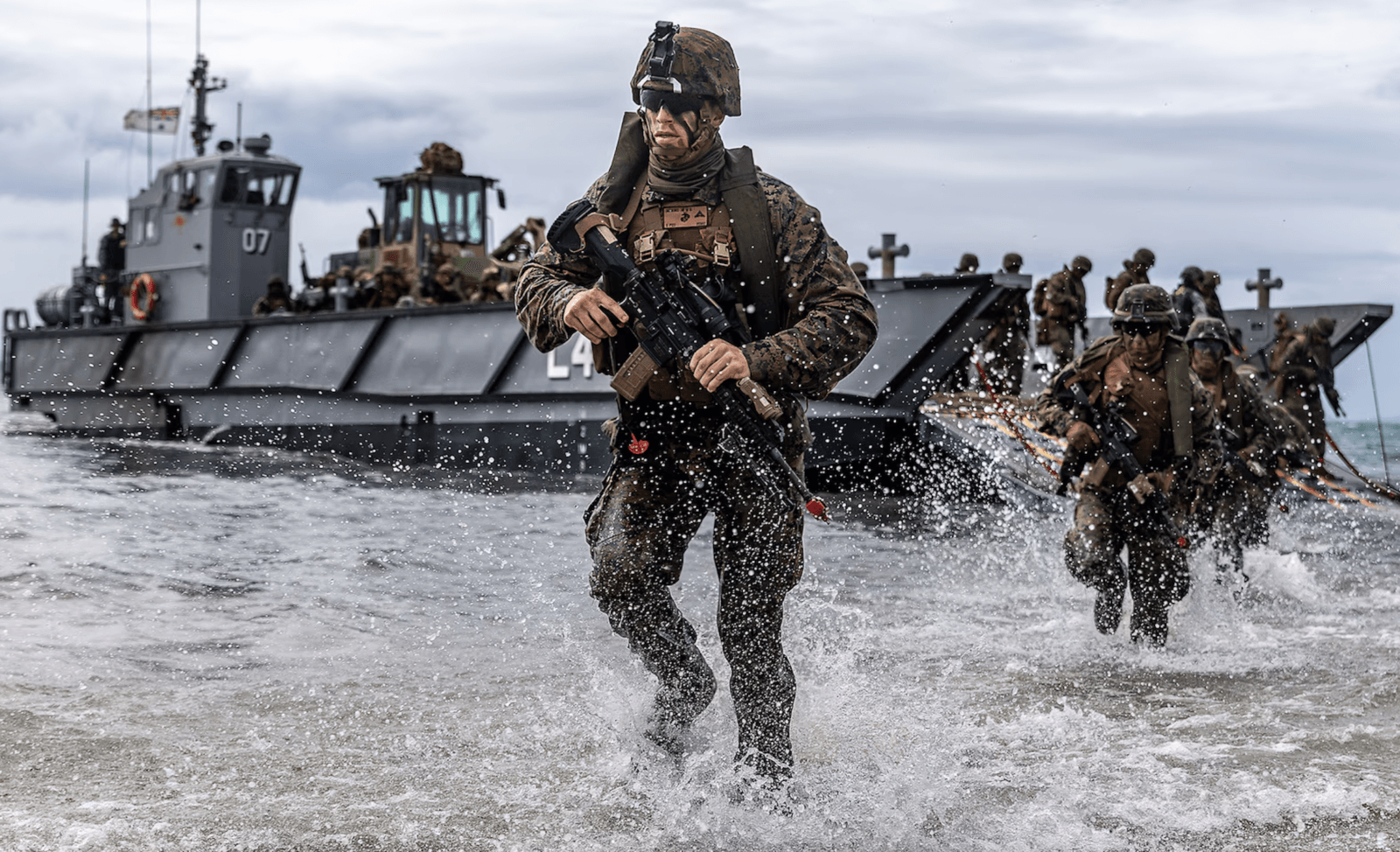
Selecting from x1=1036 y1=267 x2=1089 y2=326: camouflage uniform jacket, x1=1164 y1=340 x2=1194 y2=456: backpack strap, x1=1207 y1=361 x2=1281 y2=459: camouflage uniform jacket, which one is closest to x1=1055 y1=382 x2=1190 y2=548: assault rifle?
x1=1164 y1=340 x2=1194 y2=456: backpack strap

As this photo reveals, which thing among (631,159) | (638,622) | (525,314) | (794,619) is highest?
(631,159)

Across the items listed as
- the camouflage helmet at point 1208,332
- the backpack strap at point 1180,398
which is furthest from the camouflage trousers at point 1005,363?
the backpack strap at point 1180,398

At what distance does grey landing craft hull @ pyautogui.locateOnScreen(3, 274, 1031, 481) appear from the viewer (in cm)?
1438

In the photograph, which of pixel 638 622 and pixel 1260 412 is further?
pixel 1260 412

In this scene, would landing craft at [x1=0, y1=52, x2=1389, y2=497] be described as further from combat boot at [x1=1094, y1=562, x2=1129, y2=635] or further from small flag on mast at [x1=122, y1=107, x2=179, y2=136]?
combat boot at [x1=1094, y1=562, x2=1129, y2=635]

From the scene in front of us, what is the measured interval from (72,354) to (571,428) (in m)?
10.6

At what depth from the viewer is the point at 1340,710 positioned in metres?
5.45

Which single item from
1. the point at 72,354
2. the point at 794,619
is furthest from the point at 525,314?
the point at 72,354

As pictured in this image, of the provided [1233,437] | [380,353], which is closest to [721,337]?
[1233,437]

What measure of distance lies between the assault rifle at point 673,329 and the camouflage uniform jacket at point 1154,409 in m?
3.57

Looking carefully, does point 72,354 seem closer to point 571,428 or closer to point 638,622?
point 571,428

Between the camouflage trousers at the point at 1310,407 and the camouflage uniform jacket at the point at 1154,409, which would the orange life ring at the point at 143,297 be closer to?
the camouflage trousers at the point at 1310,407

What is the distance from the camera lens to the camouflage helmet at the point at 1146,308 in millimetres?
7066

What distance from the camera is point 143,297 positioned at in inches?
868
